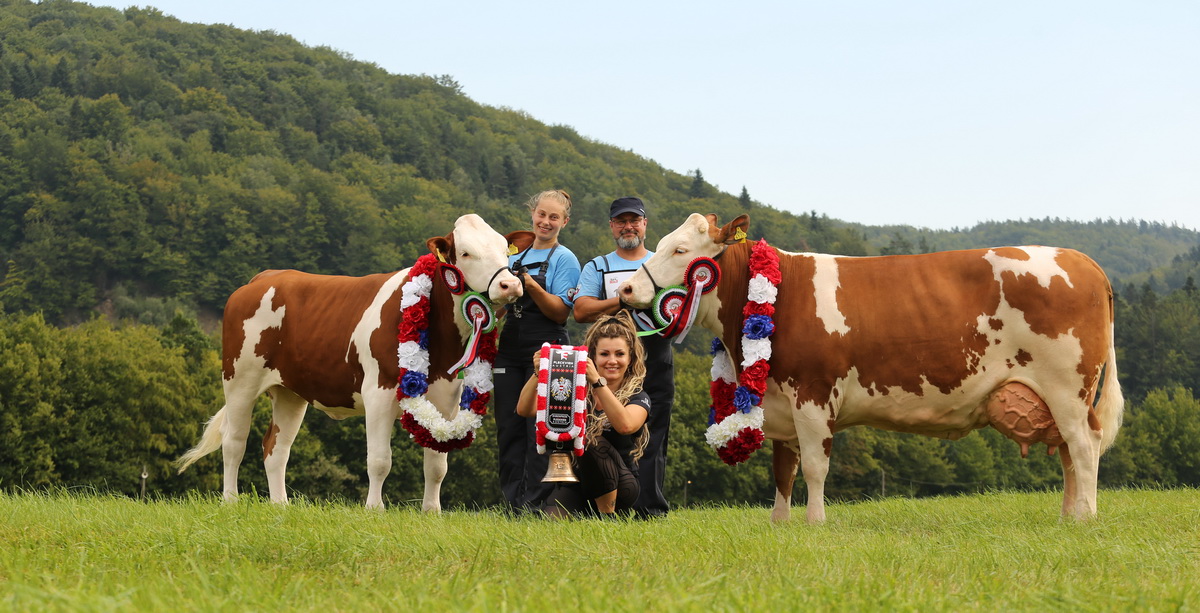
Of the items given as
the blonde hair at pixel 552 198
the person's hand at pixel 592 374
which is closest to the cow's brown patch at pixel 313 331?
the blonde hair at pixel 552 198

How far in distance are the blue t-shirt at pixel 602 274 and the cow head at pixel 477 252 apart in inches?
25.0

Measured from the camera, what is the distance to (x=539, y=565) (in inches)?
199

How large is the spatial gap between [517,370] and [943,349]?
11.7 feet

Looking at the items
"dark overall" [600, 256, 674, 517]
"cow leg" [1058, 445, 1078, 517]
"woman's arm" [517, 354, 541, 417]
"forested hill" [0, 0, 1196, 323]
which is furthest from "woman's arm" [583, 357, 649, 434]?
"forested hill" [0, 0, 1196, 323]

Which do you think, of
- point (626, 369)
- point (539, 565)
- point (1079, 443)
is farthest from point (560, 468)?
point (1079, 443)

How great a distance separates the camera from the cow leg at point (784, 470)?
916 centimetres

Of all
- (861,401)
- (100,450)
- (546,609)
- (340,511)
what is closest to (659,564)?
(546,609)

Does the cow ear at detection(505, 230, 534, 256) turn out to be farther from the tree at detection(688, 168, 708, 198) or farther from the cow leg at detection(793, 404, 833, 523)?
the tree at detection(688, 168, 708, 198)

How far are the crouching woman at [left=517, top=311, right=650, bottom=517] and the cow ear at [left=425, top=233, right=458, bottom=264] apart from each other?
2.24 meters

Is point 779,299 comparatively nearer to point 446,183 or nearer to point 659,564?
point 659,564

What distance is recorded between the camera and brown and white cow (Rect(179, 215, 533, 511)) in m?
9.11

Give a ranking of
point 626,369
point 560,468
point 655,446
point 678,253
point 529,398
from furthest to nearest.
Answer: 1. point 678,253
2. point 655,446
3. point 626,369
4. point 529,398
5. point 560,468

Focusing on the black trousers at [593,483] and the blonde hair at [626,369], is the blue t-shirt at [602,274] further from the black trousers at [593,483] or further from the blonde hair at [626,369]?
the black trousers at [593,483]

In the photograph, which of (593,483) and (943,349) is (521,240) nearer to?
(593,483)
